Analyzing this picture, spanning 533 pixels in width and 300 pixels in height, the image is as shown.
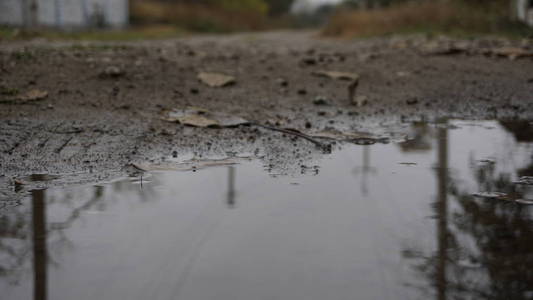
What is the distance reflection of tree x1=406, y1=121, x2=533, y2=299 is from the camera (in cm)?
164

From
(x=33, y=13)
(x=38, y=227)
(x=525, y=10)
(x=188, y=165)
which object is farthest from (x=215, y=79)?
(x=33, y=13)

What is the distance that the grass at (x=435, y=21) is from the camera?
37.1ft

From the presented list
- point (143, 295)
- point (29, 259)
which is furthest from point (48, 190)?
point (143, 295)

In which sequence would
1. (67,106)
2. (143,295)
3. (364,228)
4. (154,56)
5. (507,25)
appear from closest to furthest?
1. (143,295)
2. (364,228)
3. (67,106)
4. (154,56)
5. (507,25)

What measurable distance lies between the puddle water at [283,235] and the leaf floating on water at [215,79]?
2.19 metres

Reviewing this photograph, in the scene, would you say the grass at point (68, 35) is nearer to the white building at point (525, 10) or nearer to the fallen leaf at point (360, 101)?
the fallen leaf at point (360, 101)

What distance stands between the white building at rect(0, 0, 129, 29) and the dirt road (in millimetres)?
16065

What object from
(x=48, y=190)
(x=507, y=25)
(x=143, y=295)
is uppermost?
(x=507, y=25)

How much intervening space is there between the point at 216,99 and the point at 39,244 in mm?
2849

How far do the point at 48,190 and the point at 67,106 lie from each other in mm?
1729

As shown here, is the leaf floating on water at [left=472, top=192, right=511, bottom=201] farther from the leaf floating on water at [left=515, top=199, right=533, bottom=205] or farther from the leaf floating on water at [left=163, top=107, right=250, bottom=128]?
the leaf floating on water at [left=163, top=107, right=250, bottom=128]

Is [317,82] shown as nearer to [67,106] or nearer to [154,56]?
[154,56]

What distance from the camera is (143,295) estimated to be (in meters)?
1.62

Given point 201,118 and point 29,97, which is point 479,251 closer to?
point 201,118
